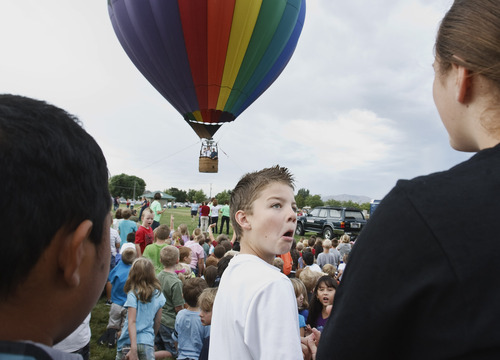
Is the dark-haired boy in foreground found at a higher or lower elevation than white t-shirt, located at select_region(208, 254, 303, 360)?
higher

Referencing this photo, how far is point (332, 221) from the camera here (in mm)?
18266

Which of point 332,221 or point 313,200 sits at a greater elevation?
point 313,200

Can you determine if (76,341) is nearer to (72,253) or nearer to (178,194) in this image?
(72,253)

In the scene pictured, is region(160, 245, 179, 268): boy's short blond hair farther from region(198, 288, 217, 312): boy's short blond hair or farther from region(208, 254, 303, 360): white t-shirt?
region(208, 254, 303, 360): white t-shirt

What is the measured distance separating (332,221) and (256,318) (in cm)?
1751

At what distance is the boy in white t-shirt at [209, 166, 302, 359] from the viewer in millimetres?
1292

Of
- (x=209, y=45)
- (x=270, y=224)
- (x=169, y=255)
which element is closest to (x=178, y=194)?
(x=209, y=45)

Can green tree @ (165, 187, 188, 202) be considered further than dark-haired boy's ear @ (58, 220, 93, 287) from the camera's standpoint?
Yes

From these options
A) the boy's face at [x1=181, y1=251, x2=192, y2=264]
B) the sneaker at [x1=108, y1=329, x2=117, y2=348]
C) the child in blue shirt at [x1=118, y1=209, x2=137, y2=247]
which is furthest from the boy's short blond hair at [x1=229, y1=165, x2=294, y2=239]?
the child in blue shirt at [x1=118, y1=209, x2=137, y2=247]

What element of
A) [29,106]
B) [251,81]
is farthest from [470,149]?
[251,81]

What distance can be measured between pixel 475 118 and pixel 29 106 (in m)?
1.07

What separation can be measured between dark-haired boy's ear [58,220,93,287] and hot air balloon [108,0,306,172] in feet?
38.7

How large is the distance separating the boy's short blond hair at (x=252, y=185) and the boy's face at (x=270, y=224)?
0.03 metres

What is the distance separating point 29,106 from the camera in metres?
0.76
